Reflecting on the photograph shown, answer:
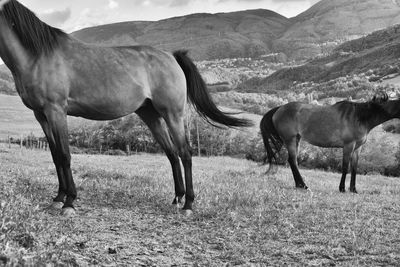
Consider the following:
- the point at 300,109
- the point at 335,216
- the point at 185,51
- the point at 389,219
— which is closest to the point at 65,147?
the point at 185,51

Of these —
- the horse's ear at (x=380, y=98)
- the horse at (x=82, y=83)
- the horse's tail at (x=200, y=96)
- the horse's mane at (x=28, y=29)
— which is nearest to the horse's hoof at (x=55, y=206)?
the horse at (x=82, y=83)

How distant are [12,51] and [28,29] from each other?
0.41 m

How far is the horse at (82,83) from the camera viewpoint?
7.07m

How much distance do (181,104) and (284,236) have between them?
2.93 m

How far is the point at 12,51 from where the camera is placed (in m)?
7.12

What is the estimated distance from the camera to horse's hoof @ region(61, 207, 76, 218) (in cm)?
679

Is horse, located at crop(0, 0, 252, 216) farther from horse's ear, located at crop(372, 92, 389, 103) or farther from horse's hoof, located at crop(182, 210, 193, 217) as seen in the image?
horse's ear, located at crop(372, 92, 389, 103)

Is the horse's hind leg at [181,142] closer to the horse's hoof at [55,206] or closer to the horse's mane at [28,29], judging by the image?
the horse's hoof at [55,206]

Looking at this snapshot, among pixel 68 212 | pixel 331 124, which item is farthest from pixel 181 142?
pixel 331 124

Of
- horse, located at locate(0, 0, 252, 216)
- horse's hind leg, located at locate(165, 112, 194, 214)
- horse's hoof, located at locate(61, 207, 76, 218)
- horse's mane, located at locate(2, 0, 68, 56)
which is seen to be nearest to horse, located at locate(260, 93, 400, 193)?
horse's hind leg, located at locate(165, 112, 194, 214)

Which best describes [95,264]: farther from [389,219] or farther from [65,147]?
[389,219]

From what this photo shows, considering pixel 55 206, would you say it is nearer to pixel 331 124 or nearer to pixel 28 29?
pixel 28 29

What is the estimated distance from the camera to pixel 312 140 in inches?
586

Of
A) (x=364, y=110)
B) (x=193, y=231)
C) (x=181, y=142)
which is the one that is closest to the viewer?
(x=193, y=231)
